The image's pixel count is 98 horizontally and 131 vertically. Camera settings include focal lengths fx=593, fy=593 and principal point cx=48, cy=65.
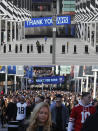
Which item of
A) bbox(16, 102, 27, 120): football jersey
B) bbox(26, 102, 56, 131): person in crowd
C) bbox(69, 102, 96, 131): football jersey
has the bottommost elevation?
bbox(16, 102, 27, 120): football jersey

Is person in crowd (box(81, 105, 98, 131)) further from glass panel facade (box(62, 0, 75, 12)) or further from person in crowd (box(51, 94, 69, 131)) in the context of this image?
glass panel facade (box(62, 0, 75, 12))

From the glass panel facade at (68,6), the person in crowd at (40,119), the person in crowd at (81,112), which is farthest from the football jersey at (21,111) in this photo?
the glass panel facade at (68,6)

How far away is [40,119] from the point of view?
5.15 metres

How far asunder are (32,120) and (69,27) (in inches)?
4776

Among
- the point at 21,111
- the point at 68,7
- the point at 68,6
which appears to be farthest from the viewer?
the point at 68,6

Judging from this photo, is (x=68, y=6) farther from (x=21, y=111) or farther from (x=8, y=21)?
(x=21, y=111)

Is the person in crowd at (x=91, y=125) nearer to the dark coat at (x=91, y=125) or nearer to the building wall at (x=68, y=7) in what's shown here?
the dark coat at (x=91, y=125)

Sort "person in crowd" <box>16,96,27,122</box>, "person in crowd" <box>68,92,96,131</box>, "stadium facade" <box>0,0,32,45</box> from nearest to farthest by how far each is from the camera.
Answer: "person in crowd" <box>68,92,96,131</box> → "person in crowd" <box>16,96,27,122</box> → "stadium facade" <box>0,0,32,45</box>

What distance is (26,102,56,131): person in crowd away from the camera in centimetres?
513

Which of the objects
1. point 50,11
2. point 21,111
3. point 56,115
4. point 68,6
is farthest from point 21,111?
point 68,6

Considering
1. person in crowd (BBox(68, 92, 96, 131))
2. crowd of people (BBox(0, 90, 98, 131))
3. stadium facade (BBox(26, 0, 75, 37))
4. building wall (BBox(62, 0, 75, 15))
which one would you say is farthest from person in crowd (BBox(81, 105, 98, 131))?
building wall (BBox(62, 0, 75, 15))

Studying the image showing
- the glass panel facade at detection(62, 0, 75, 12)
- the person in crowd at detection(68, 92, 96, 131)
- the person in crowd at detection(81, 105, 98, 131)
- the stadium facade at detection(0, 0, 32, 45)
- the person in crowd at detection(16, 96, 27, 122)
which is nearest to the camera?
the person in crowd at detection(81, 105, 98, 131)

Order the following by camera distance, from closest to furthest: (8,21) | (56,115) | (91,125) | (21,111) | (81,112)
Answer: (91,125), (81,112), (56,115), (21,111), (8,21)

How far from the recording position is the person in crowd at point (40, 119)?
5129 mm
